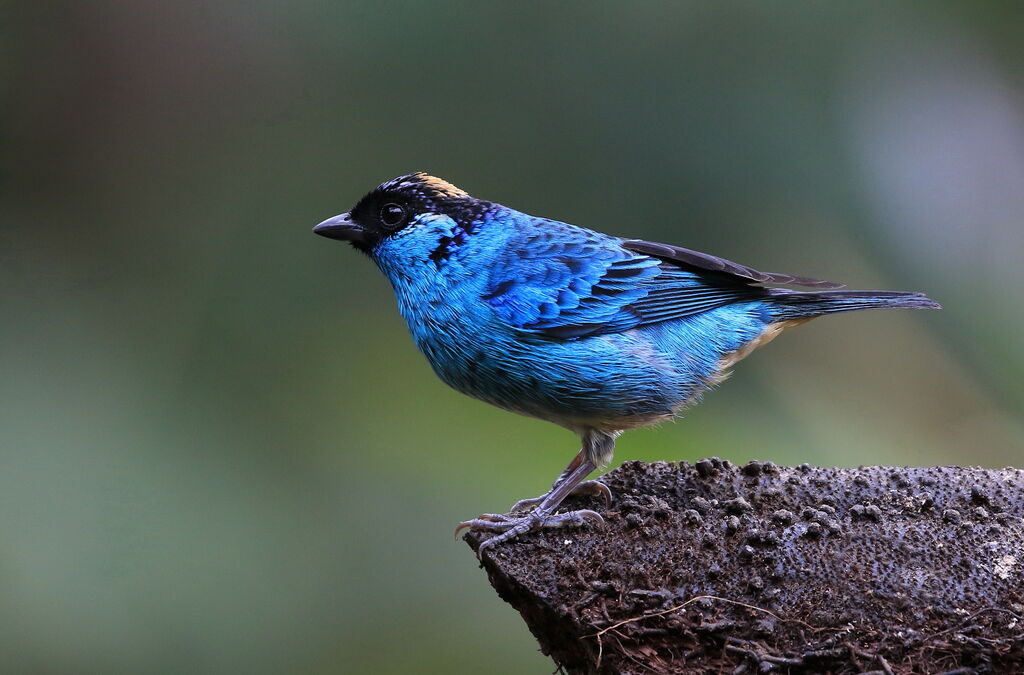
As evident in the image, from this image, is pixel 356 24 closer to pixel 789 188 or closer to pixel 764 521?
pixel 789 188

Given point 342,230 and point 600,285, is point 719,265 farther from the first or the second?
point 342,230

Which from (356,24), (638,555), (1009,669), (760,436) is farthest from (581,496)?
(356,24)

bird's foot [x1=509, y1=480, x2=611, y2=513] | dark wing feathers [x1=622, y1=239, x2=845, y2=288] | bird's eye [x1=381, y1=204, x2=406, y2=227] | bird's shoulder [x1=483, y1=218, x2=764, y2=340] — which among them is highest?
bird's eye [x1=381, y1=204, x2=406, y2=227]

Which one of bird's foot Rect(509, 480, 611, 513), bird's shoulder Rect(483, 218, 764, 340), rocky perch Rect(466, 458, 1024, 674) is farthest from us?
bird's shoulder Rect(483, 218, 764, 340)

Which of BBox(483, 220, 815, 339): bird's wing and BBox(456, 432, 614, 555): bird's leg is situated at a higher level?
BBox(483, 220, 815, 339): bird's wing

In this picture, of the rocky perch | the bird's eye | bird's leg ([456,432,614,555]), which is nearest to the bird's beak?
the bird's eye

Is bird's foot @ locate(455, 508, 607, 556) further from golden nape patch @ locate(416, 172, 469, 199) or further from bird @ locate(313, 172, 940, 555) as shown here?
golden nape patch @ locate(416, 172, 469, 199)

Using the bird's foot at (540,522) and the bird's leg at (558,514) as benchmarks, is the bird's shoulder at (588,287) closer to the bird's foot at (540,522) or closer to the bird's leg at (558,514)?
the bird's leg at (558,514)

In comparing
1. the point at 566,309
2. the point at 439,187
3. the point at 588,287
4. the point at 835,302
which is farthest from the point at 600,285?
the point at 835,302
